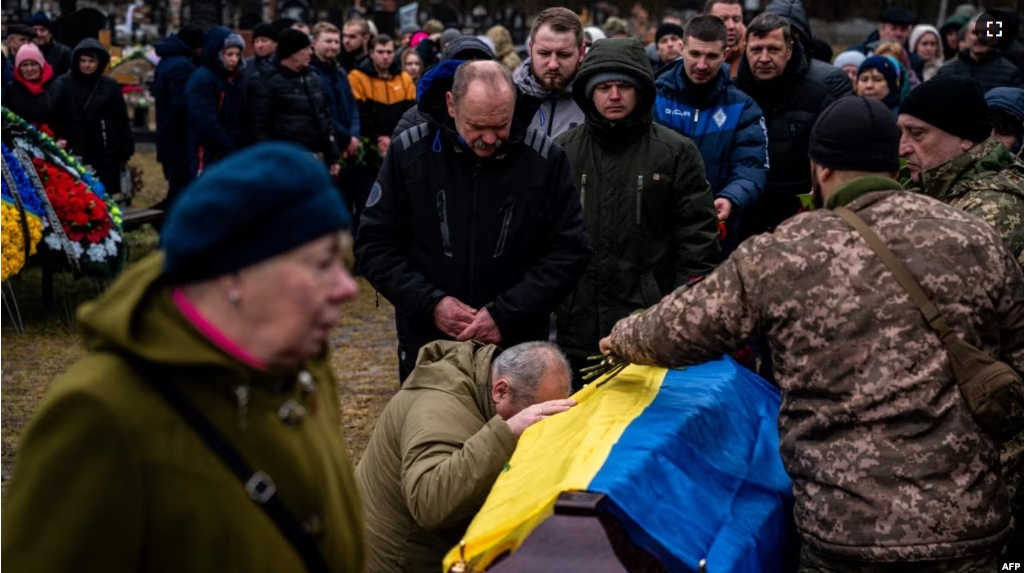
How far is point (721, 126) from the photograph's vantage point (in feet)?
22.3

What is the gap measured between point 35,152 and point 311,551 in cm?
832

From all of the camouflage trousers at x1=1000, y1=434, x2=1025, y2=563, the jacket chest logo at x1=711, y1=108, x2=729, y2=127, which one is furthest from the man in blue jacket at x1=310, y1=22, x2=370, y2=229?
the camouflage trousers at x1=1000, y1=434, x2=1025, y2=563

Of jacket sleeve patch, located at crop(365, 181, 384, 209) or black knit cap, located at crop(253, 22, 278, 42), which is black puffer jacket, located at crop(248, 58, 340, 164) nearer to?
black knit cap, located at crop(253, 22, 278, 42)

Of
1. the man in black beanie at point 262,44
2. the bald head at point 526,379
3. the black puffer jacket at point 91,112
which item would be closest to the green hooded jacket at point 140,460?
the bald head at point 526,379

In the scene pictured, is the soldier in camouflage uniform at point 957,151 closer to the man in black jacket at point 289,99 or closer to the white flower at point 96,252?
the white flower at point 96,252

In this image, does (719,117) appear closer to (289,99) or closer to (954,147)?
(954,147)

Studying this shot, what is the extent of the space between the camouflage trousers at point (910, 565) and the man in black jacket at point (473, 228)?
1902mm

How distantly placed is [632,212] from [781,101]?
1999mm

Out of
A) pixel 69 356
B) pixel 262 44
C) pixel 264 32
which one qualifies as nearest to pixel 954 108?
pixel 69 356

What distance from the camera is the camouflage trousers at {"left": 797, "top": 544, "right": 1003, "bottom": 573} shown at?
11.5 feet

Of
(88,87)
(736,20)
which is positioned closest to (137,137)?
(88,87)

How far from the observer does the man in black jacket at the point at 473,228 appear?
531cm

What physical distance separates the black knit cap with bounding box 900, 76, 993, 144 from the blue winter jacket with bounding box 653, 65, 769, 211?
2.12m

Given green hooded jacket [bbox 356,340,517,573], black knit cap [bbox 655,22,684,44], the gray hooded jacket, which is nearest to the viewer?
green hooded jacket [bbox 356,340,517,573]
